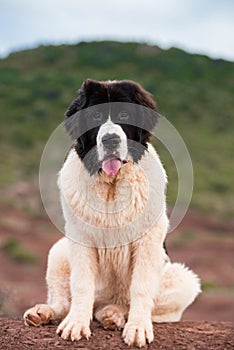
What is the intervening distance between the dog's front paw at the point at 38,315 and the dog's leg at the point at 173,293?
94cm

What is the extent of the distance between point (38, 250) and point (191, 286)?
16.8 meters

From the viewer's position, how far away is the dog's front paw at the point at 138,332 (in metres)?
5.62

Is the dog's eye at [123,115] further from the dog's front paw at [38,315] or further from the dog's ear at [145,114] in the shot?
the dog's front paw at [38,315]

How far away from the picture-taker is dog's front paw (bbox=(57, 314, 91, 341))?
18.6ft

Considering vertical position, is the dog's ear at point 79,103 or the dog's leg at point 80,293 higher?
the dog's ear at point 79,103

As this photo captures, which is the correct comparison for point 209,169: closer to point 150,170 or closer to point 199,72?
point 199,72

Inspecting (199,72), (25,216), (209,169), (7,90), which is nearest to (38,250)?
(25,216)

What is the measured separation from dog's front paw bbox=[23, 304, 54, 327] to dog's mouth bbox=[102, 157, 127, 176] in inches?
54.7

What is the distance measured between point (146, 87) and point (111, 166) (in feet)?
132

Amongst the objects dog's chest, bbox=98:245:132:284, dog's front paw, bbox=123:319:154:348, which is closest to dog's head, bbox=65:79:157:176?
dog's chest, bbox=98:245:132:284

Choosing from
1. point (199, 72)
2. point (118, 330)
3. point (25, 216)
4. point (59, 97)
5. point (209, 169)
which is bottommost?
point (118, 330)

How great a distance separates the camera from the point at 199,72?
50.4 meters

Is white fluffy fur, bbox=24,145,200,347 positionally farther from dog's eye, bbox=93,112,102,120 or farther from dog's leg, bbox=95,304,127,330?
dog's eye, bbox=93,112,102,120

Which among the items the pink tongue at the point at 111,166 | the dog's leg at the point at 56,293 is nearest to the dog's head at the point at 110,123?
the pink tongue at the point at 111,166
